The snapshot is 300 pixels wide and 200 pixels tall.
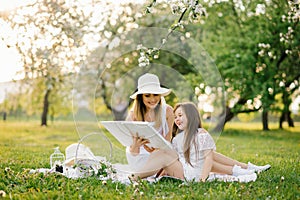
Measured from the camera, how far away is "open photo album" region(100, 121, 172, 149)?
12.7ft

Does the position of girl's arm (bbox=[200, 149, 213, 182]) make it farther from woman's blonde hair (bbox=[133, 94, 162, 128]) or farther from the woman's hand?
woman's blonde hair (bbox=[133, 94, 162, 128])

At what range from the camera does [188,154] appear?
4219 millimetres

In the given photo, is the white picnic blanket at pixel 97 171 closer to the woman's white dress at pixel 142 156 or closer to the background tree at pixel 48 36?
the woman's white dress at pixel 142 156

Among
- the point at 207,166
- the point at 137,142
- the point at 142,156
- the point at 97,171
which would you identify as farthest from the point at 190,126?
the point at 97,171

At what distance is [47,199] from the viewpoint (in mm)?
3254

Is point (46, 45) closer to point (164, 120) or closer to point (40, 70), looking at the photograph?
point (40, 70)

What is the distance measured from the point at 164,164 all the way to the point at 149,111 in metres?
0.74

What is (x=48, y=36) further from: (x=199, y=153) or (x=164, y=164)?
(x=199, y=153)

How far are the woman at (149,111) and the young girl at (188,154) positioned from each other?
285 mm

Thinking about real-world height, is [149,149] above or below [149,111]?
below

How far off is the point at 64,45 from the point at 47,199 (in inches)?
221

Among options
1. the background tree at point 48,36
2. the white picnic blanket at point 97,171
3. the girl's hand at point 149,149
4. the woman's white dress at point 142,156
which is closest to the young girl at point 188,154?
the white picnic blanket at point 97,171

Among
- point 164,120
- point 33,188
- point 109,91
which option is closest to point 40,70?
point 109,91

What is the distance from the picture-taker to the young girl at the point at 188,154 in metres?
4.09
